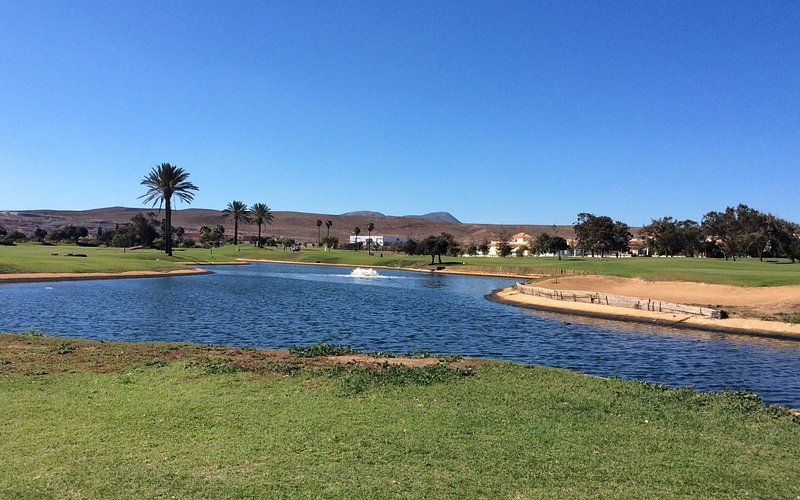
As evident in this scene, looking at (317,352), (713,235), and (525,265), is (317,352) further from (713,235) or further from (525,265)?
(713,235)

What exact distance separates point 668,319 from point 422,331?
17.1 m

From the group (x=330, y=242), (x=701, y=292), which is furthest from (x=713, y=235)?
(x=330, y=242)

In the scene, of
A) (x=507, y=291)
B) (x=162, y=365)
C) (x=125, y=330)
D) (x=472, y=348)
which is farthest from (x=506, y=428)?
(x=507, y=291)

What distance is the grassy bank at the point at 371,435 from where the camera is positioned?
299 inches

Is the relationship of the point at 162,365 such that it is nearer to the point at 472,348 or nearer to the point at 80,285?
the point at 472,348

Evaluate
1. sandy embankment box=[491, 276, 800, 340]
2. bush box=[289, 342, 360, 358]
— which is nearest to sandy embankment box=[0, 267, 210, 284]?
sandy embankment box=[491, 276, 800, 340]

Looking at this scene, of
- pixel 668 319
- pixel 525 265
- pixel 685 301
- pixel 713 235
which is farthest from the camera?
pixel 713 235

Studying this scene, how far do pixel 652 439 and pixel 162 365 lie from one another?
12.8 m

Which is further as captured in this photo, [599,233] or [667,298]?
[599,233]

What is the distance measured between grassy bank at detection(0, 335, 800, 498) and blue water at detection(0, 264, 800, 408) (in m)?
7.17

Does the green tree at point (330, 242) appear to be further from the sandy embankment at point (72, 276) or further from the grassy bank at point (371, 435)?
the grassy bank at point (371, 435)

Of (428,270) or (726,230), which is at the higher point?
(726,230)

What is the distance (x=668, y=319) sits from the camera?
3619cm

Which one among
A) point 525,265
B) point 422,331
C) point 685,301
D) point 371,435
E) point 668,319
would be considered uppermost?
point 525,265
